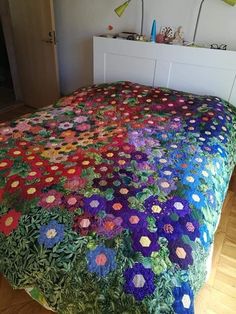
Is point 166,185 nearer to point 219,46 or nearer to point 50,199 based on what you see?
point 50,199

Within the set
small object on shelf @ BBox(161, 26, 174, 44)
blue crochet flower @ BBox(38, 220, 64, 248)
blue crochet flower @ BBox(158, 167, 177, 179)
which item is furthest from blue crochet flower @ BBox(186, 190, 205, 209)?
small object on shelf @ BBox(161, 26, 174, 44)

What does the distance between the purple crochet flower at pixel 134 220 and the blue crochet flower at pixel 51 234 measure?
0.22m

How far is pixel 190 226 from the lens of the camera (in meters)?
0.90

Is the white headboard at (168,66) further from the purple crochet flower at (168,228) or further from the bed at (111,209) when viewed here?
the purple crochet flower at (168,228)

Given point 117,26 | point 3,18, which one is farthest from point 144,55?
point 3,18

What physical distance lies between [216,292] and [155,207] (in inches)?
30.0

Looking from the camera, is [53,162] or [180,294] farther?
[53,162]

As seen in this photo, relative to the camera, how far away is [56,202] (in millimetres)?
955

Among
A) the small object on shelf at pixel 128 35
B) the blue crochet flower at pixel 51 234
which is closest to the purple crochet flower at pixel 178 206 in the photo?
the blue crochet flower at pixel 51 234

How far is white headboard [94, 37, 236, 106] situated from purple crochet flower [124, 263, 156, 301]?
67.6 inches

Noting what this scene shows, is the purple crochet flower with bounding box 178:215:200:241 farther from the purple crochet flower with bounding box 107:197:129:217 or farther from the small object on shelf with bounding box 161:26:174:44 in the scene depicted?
the small object on shelf with bounding box 161:26:174:44

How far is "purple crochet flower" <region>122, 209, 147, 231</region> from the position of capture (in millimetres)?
864

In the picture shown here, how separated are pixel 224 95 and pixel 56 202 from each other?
169 cm

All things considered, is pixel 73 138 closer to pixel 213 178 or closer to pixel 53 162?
pixel 53 162
